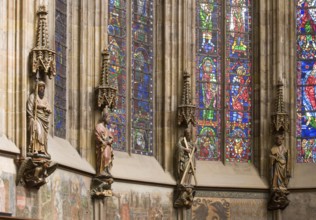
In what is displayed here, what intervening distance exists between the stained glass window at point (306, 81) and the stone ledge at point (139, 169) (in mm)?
4111

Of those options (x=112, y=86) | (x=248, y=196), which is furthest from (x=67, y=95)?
(x=248, y=196)

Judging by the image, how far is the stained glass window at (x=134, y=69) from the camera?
32.2m

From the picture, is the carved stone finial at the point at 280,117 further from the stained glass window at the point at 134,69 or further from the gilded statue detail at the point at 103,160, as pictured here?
the gilded statue detail at the point at 103,160

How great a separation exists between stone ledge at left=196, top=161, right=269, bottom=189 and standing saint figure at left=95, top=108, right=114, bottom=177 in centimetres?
366

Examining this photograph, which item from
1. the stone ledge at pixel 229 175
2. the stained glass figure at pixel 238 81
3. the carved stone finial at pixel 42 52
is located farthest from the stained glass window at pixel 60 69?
the stained glass figure at pixel 238 81

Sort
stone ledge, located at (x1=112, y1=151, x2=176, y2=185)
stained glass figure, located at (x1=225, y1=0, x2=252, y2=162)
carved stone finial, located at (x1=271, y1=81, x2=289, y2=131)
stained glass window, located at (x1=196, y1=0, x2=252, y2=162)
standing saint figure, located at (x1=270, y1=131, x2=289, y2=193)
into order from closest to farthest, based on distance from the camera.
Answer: stone ledge, located at (x1=112, y1=151, x2=176, y2=185) → standing saint figure, located at (x1=270, y1=131, x2=289, y2=193) → carved stone finial, located at (x1=271, y1=81, x2=289, y2=131) → stained glass window, located at (x1=196, y1=0, x2=252, y2=162) → stained glass figure, located at (x1=225, y1=0, x2=252, y2=162)

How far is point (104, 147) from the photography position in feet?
98.7

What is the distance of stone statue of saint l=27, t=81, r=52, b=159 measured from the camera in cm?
2638

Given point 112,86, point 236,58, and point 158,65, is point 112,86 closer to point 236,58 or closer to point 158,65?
point 158,65

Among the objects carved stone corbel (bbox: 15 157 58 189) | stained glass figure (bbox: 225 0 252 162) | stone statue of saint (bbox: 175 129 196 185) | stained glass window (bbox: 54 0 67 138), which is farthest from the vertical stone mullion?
stained glass figure (bbox: 225 0 252 162)

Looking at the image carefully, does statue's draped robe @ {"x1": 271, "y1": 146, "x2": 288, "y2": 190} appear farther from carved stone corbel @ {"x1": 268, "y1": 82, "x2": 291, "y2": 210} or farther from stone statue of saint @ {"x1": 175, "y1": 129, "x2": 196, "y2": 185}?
stone statue of saint @ {"x1": 175, "y1": 129, "x2": 196, "y2": 185}

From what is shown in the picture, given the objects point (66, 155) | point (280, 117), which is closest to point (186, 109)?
point (280, 117)

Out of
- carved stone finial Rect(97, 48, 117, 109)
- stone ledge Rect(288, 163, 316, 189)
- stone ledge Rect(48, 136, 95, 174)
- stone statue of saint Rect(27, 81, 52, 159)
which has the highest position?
carved stone finial Rect(97, 48, 117, 109)

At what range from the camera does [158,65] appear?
109 feet
